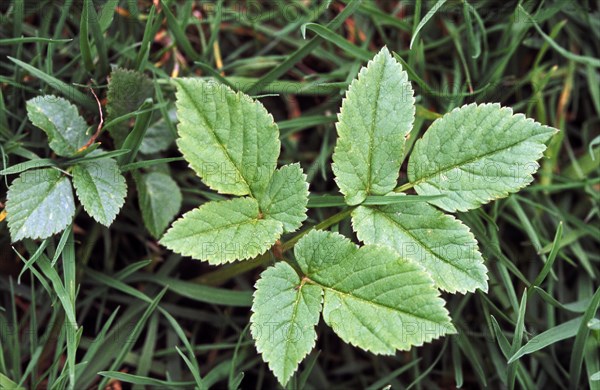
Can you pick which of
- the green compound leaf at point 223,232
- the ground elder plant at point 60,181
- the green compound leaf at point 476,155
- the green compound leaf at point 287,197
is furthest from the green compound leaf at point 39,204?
the green compound leaf at point 476,155

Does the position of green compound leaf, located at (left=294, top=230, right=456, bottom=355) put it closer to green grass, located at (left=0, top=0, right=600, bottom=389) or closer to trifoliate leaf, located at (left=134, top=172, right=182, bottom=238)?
green grass, located at (left=0, top=0, right=600, bottom=389)

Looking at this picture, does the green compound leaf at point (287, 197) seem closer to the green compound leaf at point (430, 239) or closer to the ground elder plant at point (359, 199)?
the ground elder plant at point (359, 199)

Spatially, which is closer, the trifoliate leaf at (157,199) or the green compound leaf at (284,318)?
the green compound leaf at (284,318)

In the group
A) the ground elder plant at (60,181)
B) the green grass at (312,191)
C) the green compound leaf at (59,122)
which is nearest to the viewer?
the ground elder plant at (60,181)

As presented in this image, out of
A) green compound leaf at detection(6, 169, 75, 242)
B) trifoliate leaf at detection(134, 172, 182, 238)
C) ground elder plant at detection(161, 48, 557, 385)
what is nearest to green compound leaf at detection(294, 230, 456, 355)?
ground elder plant at detection(161, 48, 557, 385)

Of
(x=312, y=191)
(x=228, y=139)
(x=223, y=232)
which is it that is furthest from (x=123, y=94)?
(x=312, y=191)

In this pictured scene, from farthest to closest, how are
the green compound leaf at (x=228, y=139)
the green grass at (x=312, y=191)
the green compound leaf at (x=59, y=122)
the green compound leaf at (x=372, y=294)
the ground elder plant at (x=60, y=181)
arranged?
1. the green grass at (x=312, y=191)
2. the green compound leaf at (x=59, y=122)
3. the ground elder plant at (x=60, y=181)
4. the green compound leaf at (x=228, y=139)
5. the green compound leaf at (x=372, y=294)

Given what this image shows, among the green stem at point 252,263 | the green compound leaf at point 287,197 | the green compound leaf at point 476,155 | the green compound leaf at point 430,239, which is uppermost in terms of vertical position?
the green compound leaf at point 476,155
